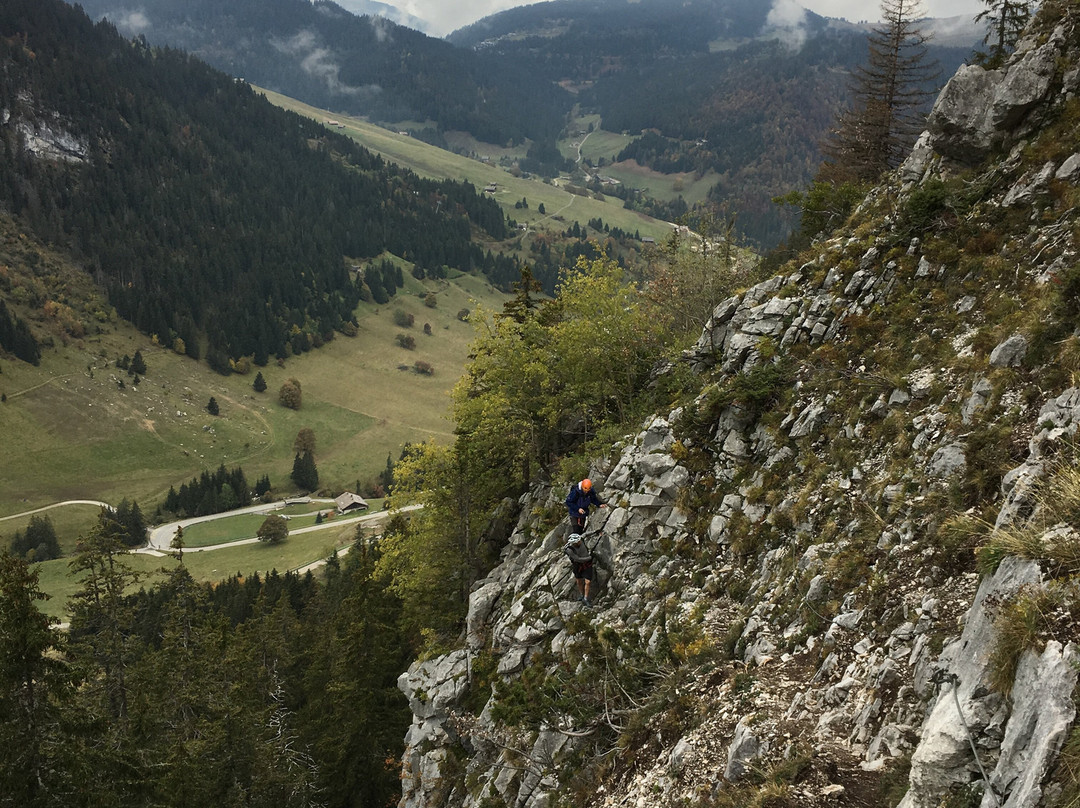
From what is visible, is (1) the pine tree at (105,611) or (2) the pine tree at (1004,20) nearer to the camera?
(2) the pine tree at (1004,20)

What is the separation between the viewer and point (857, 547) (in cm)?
1309

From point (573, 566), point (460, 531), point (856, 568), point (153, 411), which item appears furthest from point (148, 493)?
point (856, 568)

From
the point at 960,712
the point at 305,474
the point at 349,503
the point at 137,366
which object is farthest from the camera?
the point at 137,366

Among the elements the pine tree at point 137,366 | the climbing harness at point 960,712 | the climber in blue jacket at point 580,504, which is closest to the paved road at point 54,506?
the pine tree at point 137,366

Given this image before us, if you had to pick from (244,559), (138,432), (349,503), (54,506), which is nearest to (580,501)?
(244,559)

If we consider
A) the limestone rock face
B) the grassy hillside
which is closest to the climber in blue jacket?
the limestone rock face

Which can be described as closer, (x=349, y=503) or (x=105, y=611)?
(x=105, y=611)

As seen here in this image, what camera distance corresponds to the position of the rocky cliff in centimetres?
799

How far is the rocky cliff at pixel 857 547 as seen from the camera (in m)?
7.99

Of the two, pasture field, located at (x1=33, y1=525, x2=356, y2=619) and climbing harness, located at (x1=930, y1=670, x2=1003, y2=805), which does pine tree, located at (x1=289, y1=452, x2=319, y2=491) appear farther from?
climbing harness, located at (x1=930, y1=670, x2=1003, y2=805)

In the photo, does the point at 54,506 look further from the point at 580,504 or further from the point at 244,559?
the point at 580,504

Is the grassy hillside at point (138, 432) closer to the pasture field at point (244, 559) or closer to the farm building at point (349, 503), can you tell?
the farm building at point (349, 503)

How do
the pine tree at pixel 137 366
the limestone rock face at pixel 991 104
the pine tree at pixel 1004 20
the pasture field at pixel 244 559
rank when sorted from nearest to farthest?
the limestone rock face at pixel 991 104 < the pine tree at pixel 1004 20 < the pasture field at pixel 244 559 < the pine tree at pixel 137 366

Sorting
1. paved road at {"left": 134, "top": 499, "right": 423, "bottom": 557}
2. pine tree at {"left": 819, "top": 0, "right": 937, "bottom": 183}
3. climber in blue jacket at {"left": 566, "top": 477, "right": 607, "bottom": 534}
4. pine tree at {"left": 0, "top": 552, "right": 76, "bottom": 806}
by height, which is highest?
pine tree at {"left": 819, "top": 0, "right": 937, "bottom": 183}
